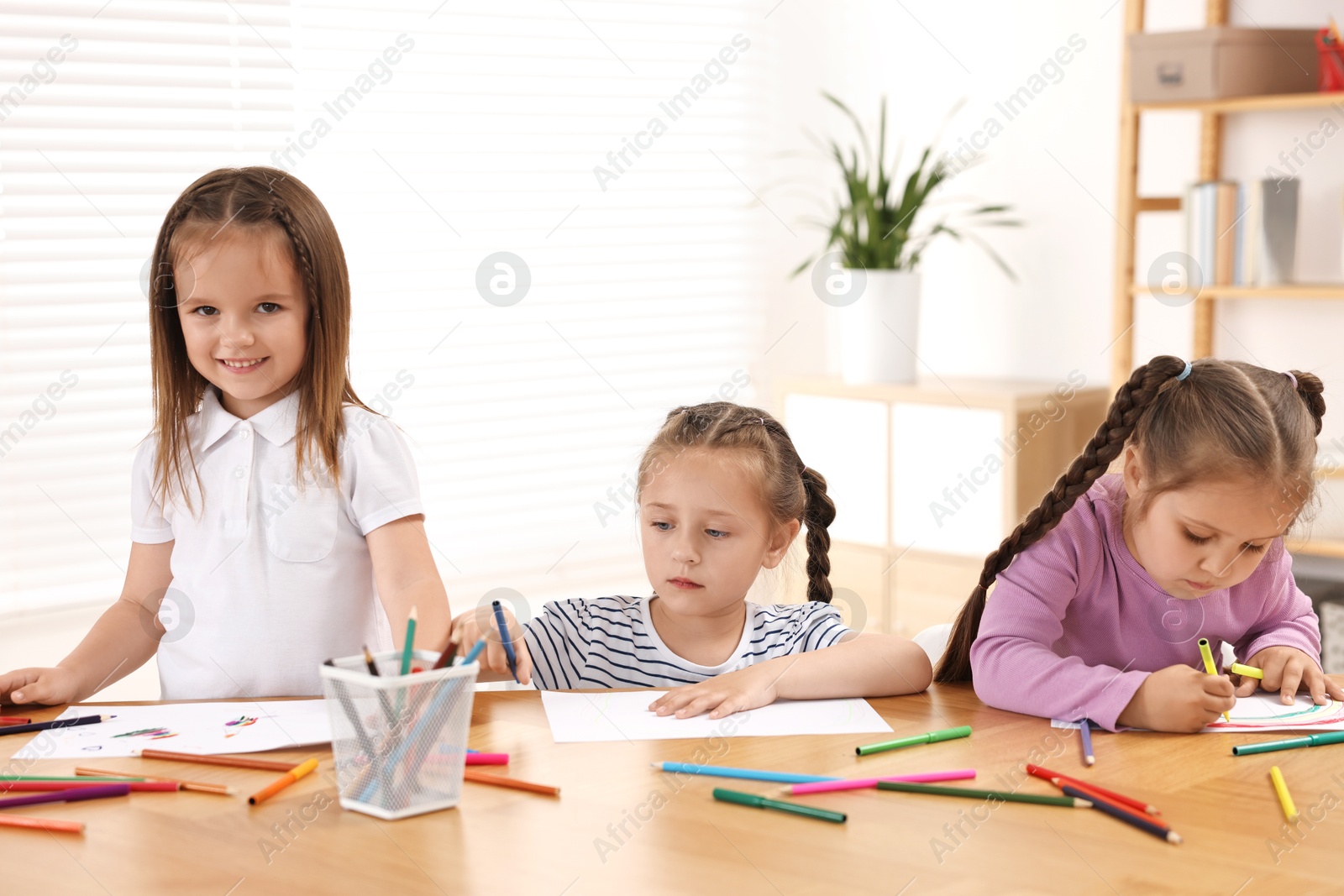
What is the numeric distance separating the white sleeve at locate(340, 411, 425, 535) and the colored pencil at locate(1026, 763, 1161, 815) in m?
0.79

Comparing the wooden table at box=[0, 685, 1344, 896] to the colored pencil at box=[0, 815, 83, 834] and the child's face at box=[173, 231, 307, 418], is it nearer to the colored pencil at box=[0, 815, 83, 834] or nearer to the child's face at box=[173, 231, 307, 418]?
the colored pencil at box=[0, 815, 83, 834]

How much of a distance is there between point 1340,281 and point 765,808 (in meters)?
2.87

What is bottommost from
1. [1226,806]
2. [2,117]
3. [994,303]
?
[1226,806]

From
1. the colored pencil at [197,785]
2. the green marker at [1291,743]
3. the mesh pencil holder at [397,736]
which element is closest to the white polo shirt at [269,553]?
the colored pencil at [197,785]

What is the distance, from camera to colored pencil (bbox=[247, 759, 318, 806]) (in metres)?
1.04

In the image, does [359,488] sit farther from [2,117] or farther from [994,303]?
[994,303]

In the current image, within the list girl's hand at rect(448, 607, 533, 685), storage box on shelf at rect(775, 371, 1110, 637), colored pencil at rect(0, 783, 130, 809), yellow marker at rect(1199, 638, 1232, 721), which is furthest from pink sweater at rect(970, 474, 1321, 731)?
storage box on shelf at rect(775, 371, 1110, 637)

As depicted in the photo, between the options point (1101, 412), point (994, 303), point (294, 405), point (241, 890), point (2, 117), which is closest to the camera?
point (241, 890)

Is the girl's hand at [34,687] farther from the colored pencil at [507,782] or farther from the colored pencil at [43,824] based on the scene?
the colored pencil at [507,782]

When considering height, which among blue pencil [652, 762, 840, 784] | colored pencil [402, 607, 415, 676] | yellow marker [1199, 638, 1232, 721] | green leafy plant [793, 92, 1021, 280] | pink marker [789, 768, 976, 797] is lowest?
pink marker [789, 768, 976, 797]

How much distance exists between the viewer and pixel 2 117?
287 centimetres

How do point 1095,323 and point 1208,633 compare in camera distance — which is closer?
point 1208,633

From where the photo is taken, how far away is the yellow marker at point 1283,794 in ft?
3.40

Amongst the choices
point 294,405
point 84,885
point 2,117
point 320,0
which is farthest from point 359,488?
point 320,0
